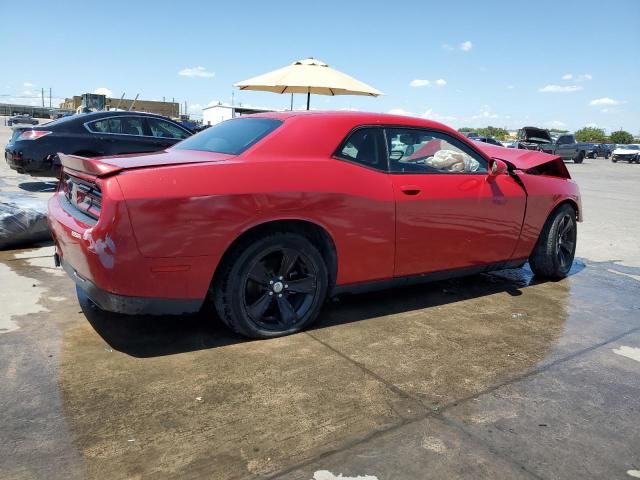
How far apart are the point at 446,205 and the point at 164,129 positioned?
6.72 meters

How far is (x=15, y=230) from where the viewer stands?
207 inches

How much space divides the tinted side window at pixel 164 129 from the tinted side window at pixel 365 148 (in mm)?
6387

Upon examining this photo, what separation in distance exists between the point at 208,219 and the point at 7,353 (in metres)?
1.40

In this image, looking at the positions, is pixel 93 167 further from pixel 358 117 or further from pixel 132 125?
pixel 132 125

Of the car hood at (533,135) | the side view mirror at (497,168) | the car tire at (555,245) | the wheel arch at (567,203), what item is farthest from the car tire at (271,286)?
the car hood at (533,135)

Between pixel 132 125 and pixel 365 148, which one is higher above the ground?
pixel 132 125

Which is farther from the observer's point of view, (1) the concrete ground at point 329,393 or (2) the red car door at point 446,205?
(2) the red car door at point 446,205

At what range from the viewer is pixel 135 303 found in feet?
9.59

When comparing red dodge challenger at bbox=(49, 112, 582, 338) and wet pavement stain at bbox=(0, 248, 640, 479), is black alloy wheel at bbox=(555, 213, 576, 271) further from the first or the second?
wet pavement stain at bbox=(0, 248, 640, 479)

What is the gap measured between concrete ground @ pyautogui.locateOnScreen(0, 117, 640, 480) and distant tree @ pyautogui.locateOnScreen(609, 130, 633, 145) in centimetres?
7342

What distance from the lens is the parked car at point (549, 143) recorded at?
28906 mm

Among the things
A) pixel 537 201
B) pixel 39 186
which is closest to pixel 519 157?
pixel 537 201

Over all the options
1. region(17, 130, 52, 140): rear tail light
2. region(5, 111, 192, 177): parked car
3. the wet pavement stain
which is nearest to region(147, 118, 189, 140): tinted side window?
region(5, 111, 192, 177): parked car

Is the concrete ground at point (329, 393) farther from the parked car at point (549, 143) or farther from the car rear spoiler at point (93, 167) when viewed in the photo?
the parked car at point (549, 143)
